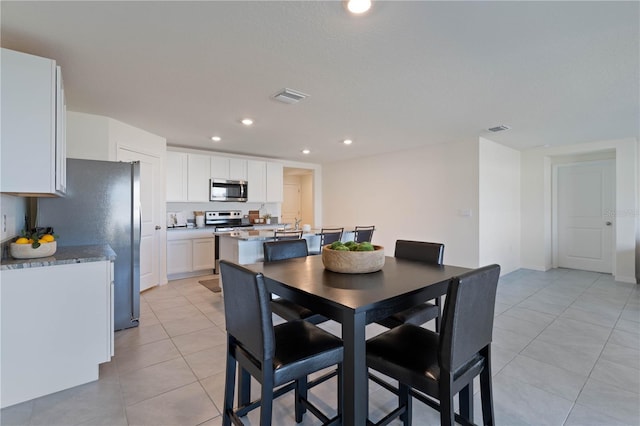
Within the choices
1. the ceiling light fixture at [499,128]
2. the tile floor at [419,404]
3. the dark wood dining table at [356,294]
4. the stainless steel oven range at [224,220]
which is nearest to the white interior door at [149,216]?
the tile floor at [419,404]

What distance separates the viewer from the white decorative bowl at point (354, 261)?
1.74 metres

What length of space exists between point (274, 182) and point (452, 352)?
5.64 meters

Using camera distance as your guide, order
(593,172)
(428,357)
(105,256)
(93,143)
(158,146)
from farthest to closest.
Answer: (593,172), (158,146), (93,143), (105,256), (428,357)

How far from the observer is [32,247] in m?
2.05

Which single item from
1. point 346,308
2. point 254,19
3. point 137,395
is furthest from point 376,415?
point 254,19

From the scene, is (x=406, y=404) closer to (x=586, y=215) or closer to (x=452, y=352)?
(x=452, y=352)

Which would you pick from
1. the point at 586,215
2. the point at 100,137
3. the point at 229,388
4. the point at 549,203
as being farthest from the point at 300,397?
the point at 586,215

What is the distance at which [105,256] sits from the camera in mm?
2180

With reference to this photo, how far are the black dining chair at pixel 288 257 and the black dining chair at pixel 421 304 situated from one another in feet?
1.46

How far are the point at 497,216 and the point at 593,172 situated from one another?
218cm

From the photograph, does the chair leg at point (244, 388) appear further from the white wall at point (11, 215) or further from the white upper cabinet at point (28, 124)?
the white wall at point (11, 215)

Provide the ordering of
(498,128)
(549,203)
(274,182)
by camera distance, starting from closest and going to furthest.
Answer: (498,128), (549,203), (274,182)

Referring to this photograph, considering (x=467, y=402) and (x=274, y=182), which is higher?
(x=274, y=182)

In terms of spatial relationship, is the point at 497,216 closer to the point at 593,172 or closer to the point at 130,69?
the point at 593,172
